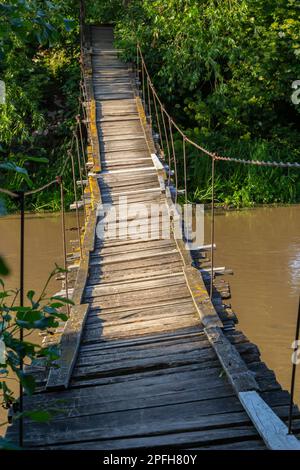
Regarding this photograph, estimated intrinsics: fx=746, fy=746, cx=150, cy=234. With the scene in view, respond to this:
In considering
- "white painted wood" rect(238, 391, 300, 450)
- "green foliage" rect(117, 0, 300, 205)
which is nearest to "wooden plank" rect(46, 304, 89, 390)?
"white painted wood" rect(238, 391, 300, 450)

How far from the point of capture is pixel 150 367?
3682mm

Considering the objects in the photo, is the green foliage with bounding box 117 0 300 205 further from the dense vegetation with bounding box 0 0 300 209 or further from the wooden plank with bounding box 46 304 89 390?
the wooden plank with bounding box 46 304 89 390

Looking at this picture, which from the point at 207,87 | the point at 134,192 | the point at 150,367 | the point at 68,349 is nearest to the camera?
the point at 150,367

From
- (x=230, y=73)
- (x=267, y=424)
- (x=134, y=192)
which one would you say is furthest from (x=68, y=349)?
(x=230, y=73)

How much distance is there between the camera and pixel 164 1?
10938mm

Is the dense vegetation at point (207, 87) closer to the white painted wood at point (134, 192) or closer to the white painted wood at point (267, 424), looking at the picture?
the white painted wood at point (134, 192)

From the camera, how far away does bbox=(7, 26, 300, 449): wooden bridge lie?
2928mm

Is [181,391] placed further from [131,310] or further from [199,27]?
[199,27]

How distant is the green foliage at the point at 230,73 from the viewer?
35.7ft

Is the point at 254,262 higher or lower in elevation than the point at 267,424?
lower

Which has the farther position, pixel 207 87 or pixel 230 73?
pixel 207 87

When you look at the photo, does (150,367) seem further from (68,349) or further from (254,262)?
(254,262)

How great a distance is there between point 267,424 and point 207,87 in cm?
1009

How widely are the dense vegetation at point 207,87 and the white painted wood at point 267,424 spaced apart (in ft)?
25.9
